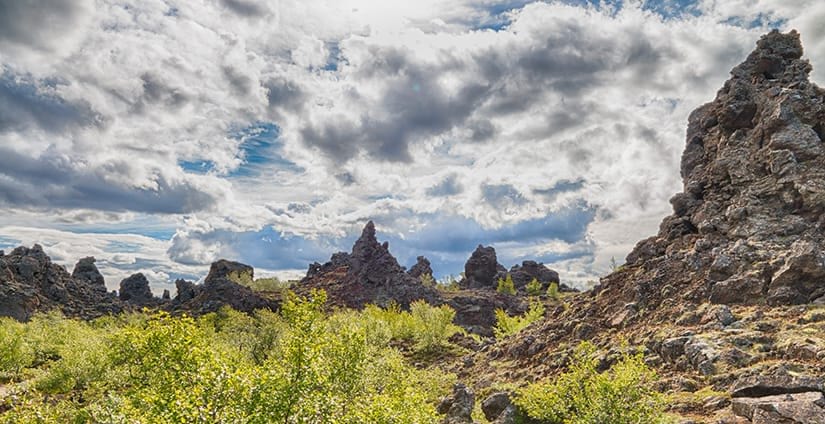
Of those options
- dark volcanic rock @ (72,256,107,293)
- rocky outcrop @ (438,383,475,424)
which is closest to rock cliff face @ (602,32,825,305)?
rocky outcrop @ (438,383,475,424)

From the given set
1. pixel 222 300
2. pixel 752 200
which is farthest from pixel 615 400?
pixel 222 300

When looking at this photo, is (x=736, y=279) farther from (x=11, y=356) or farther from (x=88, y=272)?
(x=88, y=272)

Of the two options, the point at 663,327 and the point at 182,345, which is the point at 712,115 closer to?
the point at 663,327

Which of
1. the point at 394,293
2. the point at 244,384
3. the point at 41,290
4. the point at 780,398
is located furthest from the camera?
the point at 394,293

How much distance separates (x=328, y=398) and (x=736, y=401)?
26.2 m

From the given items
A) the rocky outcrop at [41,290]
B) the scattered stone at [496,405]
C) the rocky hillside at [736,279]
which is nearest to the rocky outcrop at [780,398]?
the rocky hillside at [736,279]

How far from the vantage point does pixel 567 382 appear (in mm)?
34906

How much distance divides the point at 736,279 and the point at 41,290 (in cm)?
19078

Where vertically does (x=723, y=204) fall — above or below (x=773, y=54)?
below


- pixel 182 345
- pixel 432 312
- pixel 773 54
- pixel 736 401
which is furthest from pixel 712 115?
pixel 182 345

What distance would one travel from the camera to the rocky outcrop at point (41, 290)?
131m

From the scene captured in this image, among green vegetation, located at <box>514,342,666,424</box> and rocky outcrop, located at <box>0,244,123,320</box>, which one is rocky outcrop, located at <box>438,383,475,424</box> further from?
rocky outcrop, located at <box>0,244,123,320</box>

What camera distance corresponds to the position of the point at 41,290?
149 metres

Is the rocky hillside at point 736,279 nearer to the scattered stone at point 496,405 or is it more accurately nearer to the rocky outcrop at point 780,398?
the rocky outcrop at point 780,398
